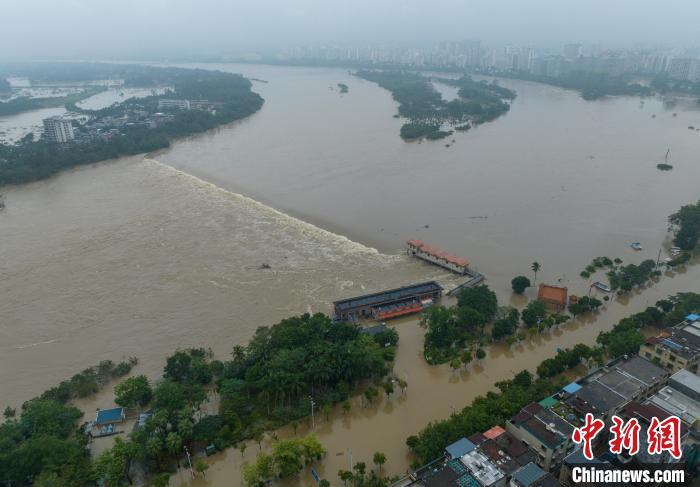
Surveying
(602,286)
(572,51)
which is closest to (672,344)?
(602,286)

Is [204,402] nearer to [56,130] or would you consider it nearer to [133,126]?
[56,130]

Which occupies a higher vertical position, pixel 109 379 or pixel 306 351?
pixel 306 351

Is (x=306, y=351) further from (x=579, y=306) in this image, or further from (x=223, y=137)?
(x=223, y=137)

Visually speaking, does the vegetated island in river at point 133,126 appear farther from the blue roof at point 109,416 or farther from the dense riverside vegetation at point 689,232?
the dense riverside vegetation at point 689,232

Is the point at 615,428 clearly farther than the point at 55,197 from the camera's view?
No

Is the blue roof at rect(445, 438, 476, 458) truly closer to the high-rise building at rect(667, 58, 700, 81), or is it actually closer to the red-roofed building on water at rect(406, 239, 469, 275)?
the red-roofed building on water at rect(406, 239, 469, 275)

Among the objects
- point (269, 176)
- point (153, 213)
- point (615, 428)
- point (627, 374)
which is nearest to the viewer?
point (615, 428)

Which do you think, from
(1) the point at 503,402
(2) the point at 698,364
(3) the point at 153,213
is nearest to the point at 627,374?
(2) the point at 698,364
